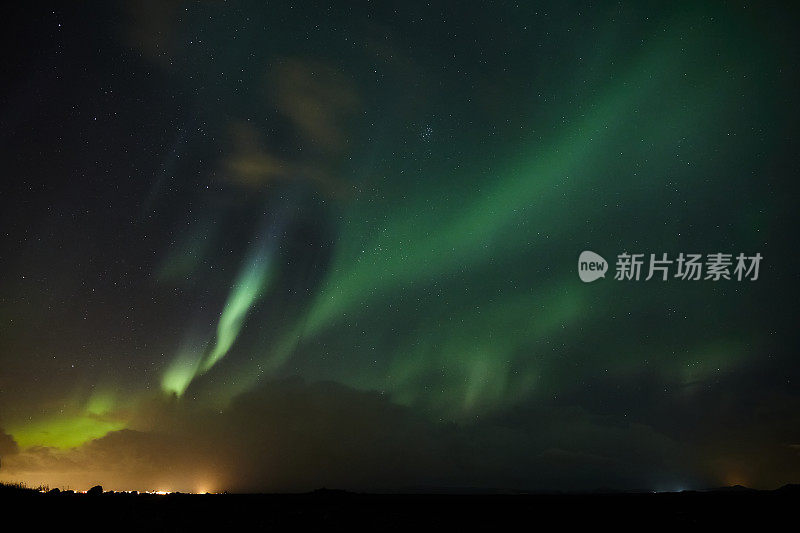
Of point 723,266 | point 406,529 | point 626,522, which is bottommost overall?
point 406,529

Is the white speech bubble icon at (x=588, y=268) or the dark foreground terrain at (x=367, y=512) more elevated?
the white speech bubble icon at (x=588, y=268)

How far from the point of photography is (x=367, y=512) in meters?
18.5

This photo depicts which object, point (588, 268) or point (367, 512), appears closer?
point (367, 512)

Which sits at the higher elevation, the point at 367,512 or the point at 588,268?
the point at 588,268

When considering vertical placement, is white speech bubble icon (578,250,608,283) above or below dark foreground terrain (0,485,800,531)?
above

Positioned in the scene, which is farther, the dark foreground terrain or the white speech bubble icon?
the white speech bubble icon

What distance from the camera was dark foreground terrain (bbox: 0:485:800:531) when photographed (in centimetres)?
1570

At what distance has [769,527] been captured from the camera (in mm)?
16047

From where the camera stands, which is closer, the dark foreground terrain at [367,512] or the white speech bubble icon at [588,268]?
the dark foreground terrain at [367,512]

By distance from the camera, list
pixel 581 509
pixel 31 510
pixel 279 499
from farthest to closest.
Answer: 1. pixel 279 499
2. pixel 581 509
3. pixel 31 510

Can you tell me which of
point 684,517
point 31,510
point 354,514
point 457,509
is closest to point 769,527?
point 684,517

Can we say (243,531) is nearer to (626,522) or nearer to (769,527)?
(626,522)

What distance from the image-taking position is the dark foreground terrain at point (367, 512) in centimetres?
1570

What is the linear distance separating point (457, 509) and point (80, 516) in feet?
40.8
